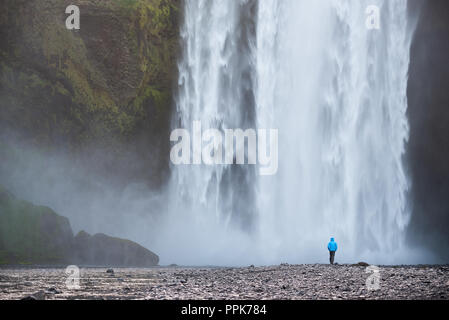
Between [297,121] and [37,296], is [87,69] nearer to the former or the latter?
[297,121]

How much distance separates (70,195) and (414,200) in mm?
22959

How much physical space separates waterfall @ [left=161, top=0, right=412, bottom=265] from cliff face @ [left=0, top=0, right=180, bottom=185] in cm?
179

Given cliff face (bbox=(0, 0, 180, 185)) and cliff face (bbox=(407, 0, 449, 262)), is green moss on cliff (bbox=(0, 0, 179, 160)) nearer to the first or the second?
cliff face (bbox=(0, 0, 180, 185))

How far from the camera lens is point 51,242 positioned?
27219mm

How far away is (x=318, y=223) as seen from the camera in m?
30.5

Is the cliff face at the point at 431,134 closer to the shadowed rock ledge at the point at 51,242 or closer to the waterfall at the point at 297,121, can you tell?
the waterfall at the point at 297,121

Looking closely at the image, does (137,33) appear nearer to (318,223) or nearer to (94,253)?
(94,253)

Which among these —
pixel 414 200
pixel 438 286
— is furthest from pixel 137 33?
pixel 438 286

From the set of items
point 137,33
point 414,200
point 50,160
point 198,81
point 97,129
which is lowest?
point 414,200

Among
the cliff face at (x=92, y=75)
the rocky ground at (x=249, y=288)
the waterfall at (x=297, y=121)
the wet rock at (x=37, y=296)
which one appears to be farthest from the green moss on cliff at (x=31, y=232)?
the wet rock at (x=37, y=296)

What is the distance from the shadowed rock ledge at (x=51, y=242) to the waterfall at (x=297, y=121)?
3888 mm

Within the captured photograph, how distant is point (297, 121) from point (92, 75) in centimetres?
1351

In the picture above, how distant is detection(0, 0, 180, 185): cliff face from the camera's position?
31469 mm

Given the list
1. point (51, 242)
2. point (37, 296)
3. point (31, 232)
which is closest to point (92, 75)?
point (31, 232)
